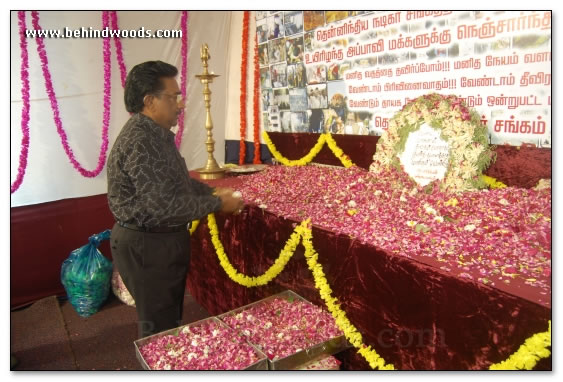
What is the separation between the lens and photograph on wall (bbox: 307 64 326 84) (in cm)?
341

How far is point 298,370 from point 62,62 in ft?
11.3

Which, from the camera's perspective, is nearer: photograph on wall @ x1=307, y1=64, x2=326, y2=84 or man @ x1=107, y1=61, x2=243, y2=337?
man @ x1=107, y1=61, x2=243, y2=337

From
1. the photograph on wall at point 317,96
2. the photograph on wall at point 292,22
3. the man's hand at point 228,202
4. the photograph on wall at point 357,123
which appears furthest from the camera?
the photograph on wall at point 292,22

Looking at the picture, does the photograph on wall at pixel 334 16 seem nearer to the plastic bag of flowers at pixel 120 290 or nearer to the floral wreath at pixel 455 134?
the floral wreath at pixel 455 134

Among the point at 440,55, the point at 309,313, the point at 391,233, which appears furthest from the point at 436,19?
the point at 309,313

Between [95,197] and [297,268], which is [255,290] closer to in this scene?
[297,268]

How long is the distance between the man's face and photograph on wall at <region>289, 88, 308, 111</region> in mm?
1801

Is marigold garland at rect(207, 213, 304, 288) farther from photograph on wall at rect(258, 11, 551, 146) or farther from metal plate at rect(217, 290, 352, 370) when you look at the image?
photograph on wall at rect(258, 11, 551, 146)

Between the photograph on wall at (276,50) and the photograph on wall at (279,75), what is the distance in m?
0.06

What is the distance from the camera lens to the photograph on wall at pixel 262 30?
159 inches

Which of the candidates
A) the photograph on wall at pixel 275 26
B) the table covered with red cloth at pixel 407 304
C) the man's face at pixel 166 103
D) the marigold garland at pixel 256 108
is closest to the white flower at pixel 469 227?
the table covered with red cloth at pixel 407 304

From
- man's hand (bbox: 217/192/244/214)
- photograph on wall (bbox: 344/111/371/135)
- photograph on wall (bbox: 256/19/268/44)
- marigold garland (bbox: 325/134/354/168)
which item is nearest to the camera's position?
man's hand (bbox: 217/192/244/214)

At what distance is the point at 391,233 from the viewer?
179cm

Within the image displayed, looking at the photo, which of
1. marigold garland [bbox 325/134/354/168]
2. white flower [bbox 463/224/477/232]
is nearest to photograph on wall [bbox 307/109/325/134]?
marigold garland [bbox 325/134/354/168]
